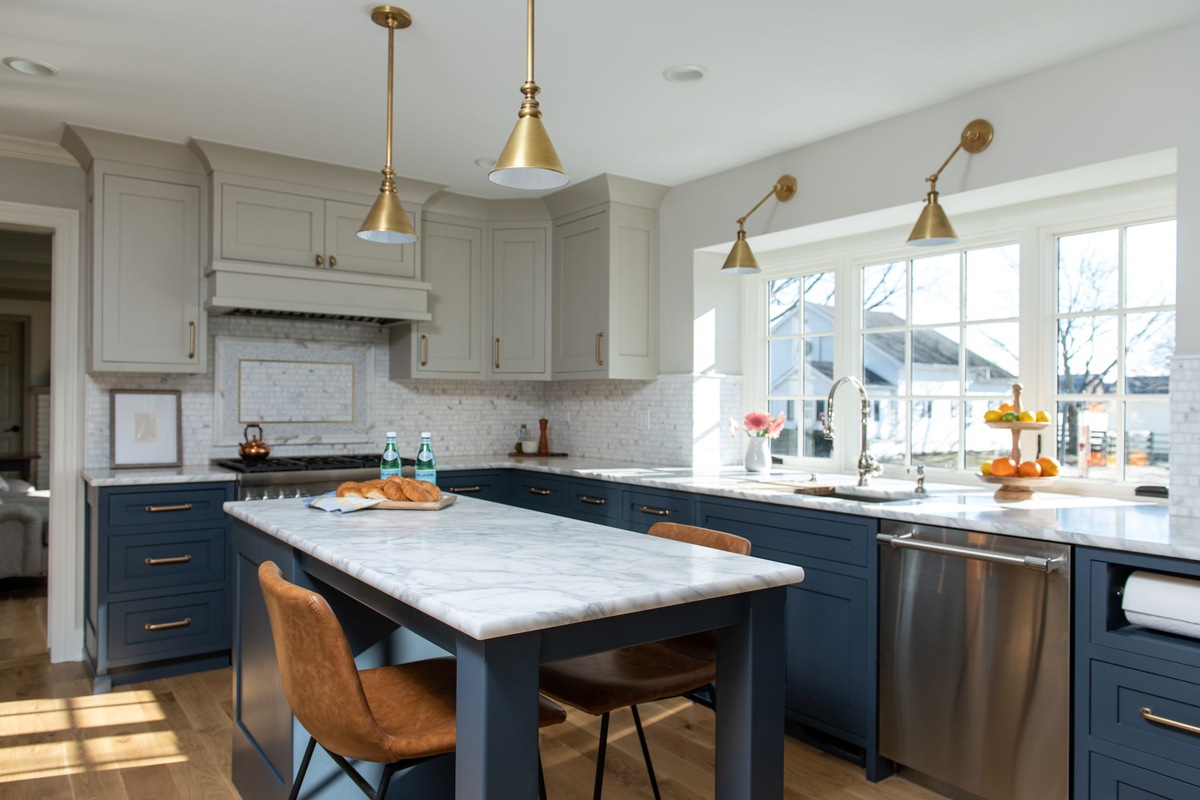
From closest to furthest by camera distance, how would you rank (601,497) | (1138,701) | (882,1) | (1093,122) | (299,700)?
(299,700), (1138,701), (882,1), (1093,122), (601,497)

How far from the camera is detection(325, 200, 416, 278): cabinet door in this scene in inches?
170

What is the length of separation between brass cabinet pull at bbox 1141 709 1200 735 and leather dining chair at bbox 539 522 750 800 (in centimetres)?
108

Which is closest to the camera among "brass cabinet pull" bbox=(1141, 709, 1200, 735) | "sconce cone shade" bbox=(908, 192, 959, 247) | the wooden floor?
"brass cabinet pull" bbox=(1141, 709, 1200, 735)

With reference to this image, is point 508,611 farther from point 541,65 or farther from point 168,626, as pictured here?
point 168,626

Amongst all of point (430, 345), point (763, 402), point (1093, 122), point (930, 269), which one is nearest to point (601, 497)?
point (763, 402)

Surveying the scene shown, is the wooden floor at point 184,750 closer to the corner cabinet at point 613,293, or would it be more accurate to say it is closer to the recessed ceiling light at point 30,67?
the corner cabinet at point 613,293

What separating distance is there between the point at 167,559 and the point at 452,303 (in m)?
2.03

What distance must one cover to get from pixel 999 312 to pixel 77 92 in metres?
3.81

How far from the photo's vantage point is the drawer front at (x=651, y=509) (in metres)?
3.61

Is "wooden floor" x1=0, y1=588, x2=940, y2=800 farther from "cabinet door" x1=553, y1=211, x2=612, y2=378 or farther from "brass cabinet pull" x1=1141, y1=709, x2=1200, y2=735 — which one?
"cabinet door" x1=553, y1=211, x2=612, y2=378

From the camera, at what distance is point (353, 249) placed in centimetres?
439

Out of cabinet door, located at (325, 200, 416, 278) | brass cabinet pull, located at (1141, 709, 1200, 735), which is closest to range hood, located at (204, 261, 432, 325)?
cabinet door, located at (325, 200, 416, 278)

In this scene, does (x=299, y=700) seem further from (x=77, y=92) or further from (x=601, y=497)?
(x=77, y=92)

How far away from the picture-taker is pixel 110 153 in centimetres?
382
